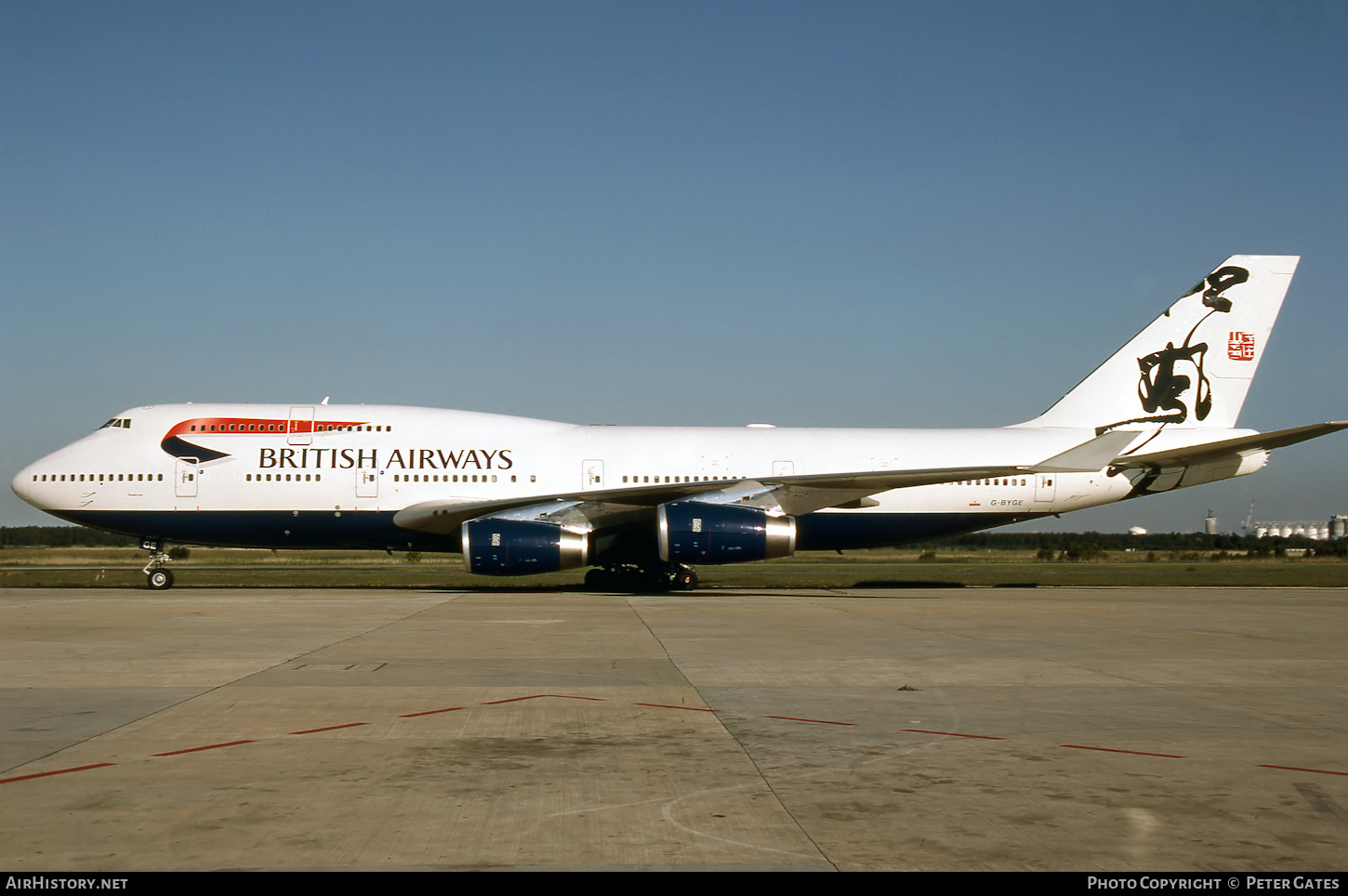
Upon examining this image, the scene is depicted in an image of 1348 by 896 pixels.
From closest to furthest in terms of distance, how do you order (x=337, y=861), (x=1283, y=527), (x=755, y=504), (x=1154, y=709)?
(x=337, y=861)
(x=1154, y=709)
(x=755, y=504)
(x=1283, y=527)

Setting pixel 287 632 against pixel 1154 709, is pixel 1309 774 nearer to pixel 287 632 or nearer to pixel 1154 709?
pixel 1154 709

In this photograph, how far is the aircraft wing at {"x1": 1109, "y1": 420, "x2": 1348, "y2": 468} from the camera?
2089cm

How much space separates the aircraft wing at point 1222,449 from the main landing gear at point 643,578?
1063 centimetres

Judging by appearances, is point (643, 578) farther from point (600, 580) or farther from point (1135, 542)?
point (1135, 542)

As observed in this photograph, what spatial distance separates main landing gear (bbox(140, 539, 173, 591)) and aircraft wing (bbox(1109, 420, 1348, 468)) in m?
21.7

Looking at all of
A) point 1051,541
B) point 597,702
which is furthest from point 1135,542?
point 597,702

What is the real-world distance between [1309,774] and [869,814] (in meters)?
2.76

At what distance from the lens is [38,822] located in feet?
15.4

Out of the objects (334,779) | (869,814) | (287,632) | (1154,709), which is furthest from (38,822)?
(287,632)

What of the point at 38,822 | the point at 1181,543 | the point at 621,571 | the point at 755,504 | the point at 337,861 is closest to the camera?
the point at 337,861

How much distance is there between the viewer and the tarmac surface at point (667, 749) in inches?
176

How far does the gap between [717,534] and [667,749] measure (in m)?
14.8

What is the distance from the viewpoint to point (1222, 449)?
23.4m

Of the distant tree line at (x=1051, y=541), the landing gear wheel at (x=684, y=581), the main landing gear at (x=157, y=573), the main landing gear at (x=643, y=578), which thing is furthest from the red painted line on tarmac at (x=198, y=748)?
the distant tree line at (x=1051, y=541)
